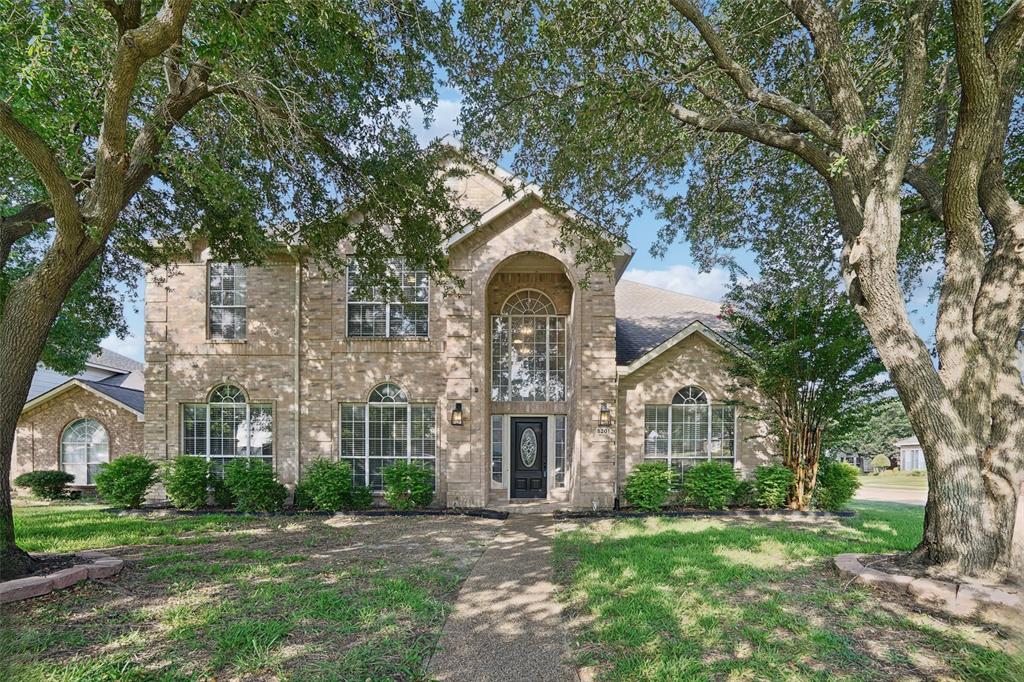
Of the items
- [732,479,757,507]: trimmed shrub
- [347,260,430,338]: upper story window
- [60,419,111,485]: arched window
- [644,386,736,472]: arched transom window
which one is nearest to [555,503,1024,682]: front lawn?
[732,479,757,507]: trimmed shrub

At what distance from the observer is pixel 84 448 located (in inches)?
579

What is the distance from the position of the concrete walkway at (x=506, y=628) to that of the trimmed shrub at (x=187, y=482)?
7813 millimetres

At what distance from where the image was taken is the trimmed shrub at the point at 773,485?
11.1 m

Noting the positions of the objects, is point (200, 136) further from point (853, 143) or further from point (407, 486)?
point (853, 143)

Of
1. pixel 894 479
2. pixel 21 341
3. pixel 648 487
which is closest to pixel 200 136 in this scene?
pixel 21 341

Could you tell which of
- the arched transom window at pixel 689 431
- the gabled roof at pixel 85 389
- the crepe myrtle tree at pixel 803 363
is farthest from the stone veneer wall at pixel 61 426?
the crepe myrtle tree at pixel 803 363

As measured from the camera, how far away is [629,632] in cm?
461

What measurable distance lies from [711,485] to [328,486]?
28.9ft

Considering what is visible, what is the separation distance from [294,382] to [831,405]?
1253 centimetres

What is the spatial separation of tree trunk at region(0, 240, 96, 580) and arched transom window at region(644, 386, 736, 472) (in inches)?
439

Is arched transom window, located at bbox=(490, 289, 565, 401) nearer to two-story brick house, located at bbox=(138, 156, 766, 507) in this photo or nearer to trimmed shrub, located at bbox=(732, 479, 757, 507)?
two-story brick house, located at bbox=(138, 156, 766, 507)

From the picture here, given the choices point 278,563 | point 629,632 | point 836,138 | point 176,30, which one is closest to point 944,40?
point 836,138

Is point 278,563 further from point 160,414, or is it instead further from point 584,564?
point 160,414

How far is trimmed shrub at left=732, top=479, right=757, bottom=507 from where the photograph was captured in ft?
37.6
